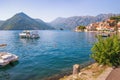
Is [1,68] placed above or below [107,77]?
below

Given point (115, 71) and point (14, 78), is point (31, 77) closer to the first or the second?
point (14, 78)

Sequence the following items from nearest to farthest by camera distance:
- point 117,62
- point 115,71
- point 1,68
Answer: point 115,71, point 117,62, point 1,68

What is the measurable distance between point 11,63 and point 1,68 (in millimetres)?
2780

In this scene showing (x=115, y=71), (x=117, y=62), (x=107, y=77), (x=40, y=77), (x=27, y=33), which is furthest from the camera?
(x=27, y=33)

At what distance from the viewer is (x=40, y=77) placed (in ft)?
74.7

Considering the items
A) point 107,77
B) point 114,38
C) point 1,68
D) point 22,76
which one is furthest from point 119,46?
point 1,68

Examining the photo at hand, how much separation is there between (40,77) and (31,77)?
1118 millimetres

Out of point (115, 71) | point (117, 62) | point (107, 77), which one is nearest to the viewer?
point (107, 77)

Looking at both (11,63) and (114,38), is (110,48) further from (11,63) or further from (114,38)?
(11,63)

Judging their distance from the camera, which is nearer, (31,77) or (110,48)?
(110,48)

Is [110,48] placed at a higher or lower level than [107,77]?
higher

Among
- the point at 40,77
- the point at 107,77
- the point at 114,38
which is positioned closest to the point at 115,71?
the point at 107,77

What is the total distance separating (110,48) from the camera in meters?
20.5

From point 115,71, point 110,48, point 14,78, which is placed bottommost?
point 14,78
